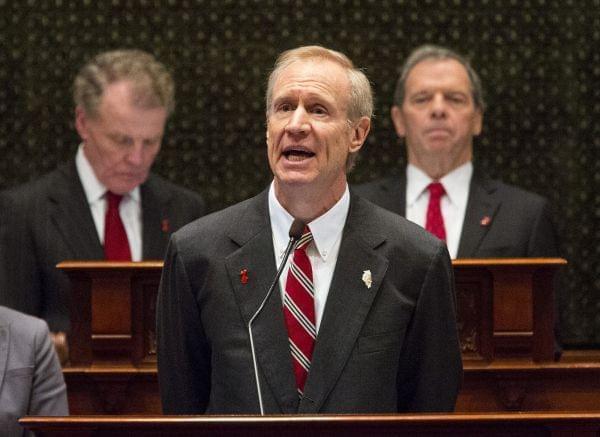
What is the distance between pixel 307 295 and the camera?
2.38m

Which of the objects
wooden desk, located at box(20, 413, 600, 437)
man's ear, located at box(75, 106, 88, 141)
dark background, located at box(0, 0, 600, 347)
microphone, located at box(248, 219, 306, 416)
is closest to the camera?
wooden desk, located at box(20, 413, 600, 437)

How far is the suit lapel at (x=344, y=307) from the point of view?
230 centimetres

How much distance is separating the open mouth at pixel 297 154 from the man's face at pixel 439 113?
1475 mm

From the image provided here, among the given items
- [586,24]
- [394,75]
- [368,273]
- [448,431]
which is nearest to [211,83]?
[394,75]

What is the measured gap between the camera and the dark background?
465 cm

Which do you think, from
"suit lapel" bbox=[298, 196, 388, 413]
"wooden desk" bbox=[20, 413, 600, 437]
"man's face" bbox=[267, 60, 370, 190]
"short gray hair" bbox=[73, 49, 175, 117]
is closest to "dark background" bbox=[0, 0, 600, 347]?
"short gray hair" bbox=[73, 49, 175, 117]

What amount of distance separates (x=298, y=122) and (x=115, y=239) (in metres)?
1.44

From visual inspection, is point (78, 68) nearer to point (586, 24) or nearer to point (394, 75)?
point (394, 75)

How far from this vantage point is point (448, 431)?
6.41 ft

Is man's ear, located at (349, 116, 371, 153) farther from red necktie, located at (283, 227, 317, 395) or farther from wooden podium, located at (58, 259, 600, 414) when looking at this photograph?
wooden podium, located at (58, 259, 600, 414)

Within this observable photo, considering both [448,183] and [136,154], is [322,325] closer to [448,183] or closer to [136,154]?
[448,183]

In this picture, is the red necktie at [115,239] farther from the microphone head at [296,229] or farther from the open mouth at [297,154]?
the microphone head at [296,229]

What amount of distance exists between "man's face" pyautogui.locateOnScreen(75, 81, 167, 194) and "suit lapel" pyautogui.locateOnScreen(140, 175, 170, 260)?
56 millimetres

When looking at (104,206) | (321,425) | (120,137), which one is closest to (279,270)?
(321,425)
